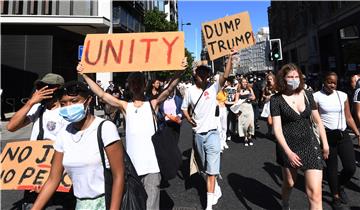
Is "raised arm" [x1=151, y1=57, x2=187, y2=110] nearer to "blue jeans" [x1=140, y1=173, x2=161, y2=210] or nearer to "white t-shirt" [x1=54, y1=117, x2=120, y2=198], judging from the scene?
"blue jeans" [x1=140, y1=173, x2=161, y2=210]

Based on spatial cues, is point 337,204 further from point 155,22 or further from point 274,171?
point 155,22

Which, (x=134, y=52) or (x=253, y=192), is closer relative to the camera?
(x=134, y=52)

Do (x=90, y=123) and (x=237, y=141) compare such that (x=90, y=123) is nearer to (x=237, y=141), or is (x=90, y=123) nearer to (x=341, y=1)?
(x=237, y=141)

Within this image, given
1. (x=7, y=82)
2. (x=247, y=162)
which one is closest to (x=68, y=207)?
(x=247, y=162)

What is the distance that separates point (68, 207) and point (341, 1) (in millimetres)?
29114

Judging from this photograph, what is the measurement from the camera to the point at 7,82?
2209cm

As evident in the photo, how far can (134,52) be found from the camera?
12.7 feet

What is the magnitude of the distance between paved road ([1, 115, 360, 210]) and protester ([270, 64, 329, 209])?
1216 mm

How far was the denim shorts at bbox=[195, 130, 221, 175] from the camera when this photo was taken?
464 centimetres

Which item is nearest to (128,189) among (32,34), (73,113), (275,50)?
(73,113)

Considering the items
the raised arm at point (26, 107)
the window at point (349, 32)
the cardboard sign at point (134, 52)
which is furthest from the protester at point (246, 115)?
the window at point (349, 32)

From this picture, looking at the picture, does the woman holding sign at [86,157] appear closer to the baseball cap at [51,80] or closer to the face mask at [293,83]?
the baseball cap at [51,80]

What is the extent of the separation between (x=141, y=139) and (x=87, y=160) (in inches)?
44.1

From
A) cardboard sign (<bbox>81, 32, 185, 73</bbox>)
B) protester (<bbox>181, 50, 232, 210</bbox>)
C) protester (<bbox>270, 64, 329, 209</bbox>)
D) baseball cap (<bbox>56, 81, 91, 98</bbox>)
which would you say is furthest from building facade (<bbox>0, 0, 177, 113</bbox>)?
baseball cap (<bbox>56, 81, 91, 98</bbox>)
